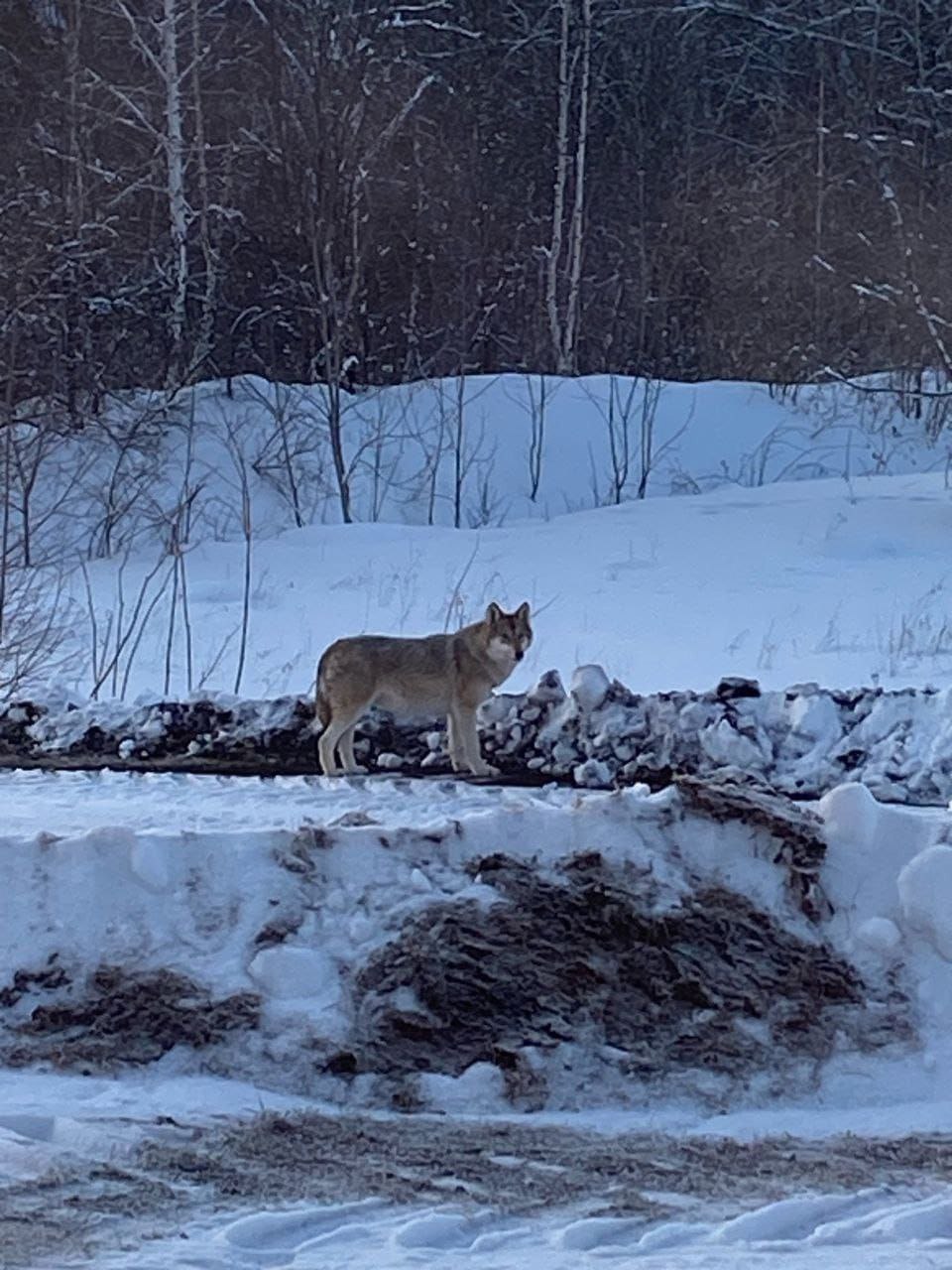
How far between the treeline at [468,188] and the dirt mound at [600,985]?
18061 millimetres

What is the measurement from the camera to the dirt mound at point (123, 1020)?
6547 millimetres

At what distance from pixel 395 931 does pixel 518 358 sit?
87.8ft

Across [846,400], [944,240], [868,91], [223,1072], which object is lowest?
[223,1072]

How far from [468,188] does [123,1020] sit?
28.4 meters

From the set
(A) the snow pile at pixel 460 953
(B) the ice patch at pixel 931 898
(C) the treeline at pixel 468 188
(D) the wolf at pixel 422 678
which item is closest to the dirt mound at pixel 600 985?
(A) the snow pile at pixel 460 953

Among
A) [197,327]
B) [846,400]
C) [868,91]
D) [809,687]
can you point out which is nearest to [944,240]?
[846,400]

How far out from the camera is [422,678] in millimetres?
10547

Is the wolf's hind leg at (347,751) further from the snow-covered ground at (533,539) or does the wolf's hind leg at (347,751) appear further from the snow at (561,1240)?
the snow at (561,1240)

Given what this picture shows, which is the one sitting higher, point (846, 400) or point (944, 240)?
point (944, 240)

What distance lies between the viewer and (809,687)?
1163cm

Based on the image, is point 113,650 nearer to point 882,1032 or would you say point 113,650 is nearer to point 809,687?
point 809,687

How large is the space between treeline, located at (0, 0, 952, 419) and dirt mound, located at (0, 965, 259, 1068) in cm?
1839

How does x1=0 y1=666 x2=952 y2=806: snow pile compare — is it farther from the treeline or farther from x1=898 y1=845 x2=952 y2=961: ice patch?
the treeline

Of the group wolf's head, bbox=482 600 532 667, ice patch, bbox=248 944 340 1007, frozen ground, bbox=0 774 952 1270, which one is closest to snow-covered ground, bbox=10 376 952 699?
wolf's head, bbox=482 600 532 667
